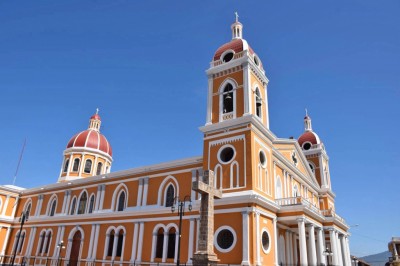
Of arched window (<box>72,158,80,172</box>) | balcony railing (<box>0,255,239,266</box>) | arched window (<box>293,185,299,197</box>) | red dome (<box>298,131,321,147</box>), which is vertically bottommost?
balcony railing (<box>0,255,239,266</box>)

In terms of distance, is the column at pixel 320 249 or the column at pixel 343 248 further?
the column at pixel 343 248

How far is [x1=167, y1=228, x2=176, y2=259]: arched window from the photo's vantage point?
2283 cm

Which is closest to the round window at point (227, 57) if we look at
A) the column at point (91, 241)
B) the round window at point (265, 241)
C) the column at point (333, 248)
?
the round window at point (265, 241)

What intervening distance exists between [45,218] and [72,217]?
15.5ft

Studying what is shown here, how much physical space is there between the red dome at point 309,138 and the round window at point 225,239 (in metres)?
21.1

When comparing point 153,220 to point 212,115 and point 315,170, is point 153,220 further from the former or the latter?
point 315,170

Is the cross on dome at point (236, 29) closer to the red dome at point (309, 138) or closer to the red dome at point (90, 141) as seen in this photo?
the red dome at point (309, 138)

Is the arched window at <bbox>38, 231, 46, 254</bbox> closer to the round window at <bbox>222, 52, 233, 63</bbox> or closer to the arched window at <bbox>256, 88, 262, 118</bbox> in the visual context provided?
the arched window at <bbox>256, 88, 262, 118</bbox>

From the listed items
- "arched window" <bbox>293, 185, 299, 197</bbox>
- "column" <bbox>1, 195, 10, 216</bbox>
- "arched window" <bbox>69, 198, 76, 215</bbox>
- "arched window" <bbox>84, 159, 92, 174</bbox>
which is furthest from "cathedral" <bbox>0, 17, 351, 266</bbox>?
"column" <bbox>1, 195, 10, 216</bbox>

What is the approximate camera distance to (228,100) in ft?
77.5

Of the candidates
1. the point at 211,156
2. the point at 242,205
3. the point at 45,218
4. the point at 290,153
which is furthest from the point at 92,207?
the point at 290,153

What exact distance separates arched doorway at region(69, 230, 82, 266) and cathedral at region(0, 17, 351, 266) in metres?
0.10

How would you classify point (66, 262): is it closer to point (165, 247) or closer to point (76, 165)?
point (165, 247)

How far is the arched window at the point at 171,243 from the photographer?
22.8 meters
